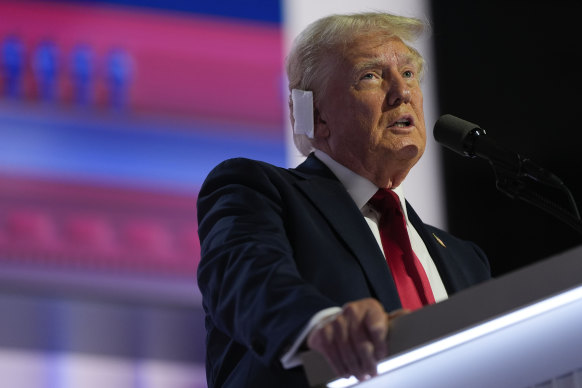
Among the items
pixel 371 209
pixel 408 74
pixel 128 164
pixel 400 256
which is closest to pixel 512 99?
pixel 128 164

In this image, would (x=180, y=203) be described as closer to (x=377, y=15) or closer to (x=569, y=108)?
(x=377, y=15)

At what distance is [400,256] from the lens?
1.65m

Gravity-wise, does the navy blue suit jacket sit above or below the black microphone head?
below

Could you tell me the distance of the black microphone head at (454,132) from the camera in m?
1.60

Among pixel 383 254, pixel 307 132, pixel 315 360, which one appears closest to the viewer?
pixel 315 360

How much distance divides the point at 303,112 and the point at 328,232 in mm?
451

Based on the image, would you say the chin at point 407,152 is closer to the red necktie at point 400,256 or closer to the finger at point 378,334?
the red necktie at point 400,256

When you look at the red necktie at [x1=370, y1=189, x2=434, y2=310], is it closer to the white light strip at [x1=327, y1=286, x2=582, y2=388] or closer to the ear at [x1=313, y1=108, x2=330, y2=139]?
the ear at [x1=313, y1=108, x2=330, y2=139]

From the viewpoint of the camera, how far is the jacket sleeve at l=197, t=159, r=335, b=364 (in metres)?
1.16

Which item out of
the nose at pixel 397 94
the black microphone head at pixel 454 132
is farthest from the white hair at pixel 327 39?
the black microphone head at pixel 454 132

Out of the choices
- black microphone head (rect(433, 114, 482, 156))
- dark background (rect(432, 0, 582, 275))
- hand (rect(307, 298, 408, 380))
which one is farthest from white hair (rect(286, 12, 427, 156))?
dark background (rect(432, 0, 582, 275))

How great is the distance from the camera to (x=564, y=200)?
3174 millimetres

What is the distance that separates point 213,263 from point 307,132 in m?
0.64

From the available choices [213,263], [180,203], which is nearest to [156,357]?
[180,203]
